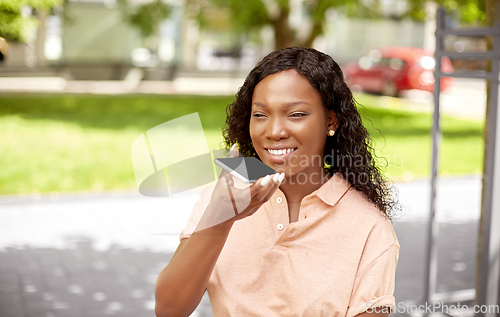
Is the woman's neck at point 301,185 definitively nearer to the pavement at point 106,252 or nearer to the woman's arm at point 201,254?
the woman's arm at point 201,254

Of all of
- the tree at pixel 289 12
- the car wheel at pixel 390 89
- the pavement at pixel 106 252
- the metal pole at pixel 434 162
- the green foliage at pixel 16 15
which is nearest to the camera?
the metal pole at pixel 434 162

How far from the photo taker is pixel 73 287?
471 cm

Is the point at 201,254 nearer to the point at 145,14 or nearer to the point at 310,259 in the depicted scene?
the point at 310,259

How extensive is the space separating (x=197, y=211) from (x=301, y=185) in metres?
0.36

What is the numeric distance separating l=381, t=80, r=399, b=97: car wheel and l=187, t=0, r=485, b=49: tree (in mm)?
4265

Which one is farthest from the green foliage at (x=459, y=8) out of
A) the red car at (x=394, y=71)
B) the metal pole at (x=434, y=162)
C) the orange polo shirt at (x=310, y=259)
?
the orange polo shirt at (x=310, y=259)

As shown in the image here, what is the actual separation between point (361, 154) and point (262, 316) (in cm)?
66

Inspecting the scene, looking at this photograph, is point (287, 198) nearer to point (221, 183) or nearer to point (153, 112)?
point (221, 183)

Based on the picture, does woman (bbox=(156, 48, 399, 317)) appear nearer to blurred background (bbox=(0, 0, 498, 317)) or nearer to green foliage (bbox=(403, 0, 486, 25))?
blurred background (bbox=(0, 0, 498, 317))

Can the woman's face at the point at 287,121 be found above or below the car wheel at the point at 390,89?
below

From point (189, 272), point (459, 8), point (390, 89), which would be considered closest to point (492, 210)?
point (189, 272)

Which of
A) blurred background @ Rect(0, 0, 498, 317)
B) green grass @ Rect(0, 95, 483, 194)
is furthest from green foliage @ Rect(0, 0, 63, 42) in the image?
green grass @ Rect(0, 95, 483, 194)

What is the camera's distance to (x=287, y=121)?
5.78 feet

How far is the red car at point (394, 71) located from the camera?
18.5 meters
